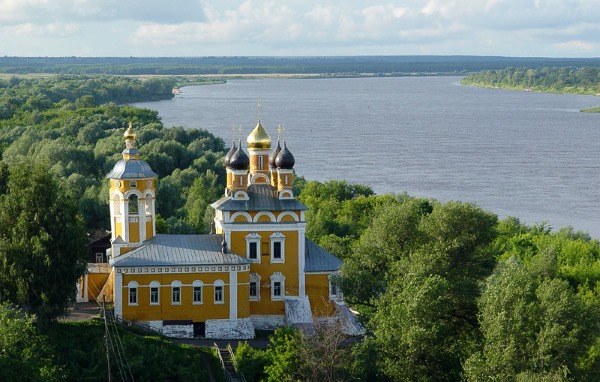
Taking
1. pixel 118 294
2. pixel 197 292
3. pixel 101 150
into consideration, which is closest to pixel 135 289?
pixel 118 294

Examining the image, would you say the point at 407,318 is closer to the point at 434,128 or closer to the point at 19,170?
the point at 19,170

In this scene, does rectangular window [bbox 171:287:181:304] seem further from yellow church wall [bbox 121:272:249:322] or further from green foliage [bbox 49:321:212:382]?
green foliage [bbox 49:321:212:382]

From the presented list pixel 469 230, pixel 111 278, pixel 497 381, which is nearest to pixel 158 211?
pixel 111 278

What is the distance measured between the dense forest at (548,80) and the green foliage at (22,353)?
4115 inches

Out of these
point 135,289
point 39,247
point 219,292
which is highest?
point 39,247

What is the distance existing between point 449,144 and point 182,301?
3967 centimetres

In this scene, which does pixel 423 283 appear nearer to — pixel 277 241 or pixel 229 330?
pixel 277 241

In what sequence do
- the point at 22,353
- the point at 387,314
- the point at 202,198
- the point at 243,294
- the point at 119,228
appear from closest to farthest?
the point at 22,353, the point at 387,314, the point at 243,294, the point at 119,228, the point at 202,198

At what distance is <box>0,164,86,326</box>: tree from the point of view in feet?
59.6

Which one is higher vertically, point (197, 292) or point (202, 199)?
point (197, 292)

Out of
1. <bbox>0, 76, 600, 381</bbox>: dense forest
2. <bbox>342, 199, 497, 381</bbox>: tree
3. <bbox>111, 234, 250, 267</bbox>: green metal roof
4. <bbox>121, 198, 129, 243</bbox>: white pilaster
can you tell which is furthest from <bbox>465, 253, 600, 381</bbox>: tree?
<bbox>121, 198, 129, 243</bbox>: white pilaster

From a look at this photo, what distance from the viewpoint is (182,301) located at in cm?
1955

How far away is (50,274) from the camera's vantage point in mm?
18312

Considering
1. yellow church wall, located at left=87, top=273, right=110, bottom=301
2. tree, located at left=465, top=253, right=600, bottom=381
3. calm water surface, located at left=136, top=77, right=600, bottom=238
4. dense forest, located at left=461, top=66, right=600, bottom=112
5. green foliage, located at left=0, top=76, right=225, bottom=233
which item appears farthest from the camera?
dense forest, located at left=461, top=66, right=600, bottom=112
